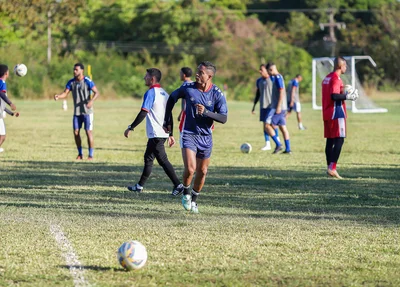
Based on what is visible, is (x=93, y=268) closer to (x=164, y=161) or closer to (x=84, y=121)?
(x=164, y=161)

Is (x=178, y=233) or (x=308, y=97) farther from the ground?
(x=178, y=233)

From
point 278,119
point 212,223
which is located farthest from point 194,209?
point 278,119

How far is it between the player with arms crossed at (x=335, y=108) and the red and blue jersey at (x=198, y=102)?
4.43 metres

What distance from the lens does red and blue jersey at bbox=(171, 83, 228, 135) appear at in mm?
10117

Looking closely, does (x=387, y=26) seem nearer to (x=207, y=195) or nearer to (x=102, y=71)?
(x=102, y=71)

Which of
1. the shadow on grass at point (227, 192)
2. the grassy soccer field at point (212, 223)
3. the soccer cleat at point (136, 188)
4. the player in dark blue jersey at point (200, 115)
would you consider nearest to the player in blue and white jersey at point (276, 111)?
the grassy soccer field at point (212, 223)

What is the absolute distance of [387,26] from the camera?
79.0 meters

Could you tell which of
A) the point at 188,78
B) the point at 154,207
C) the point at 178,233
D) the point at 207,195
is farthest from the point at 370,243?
the point at 188,78

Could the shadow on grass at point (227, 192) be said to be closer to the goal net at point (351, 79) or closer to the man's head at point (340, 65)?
the man's head at point (340, 65)

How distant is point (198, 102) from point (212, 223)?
149cm

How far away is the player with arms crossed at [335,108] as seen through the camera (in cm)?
1425

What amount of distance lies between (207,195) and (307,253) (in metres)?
4.66

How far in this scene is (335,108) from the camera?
14.5 m

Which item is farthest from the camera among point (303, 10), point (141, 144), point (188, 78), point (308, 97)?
point (303, 10)
